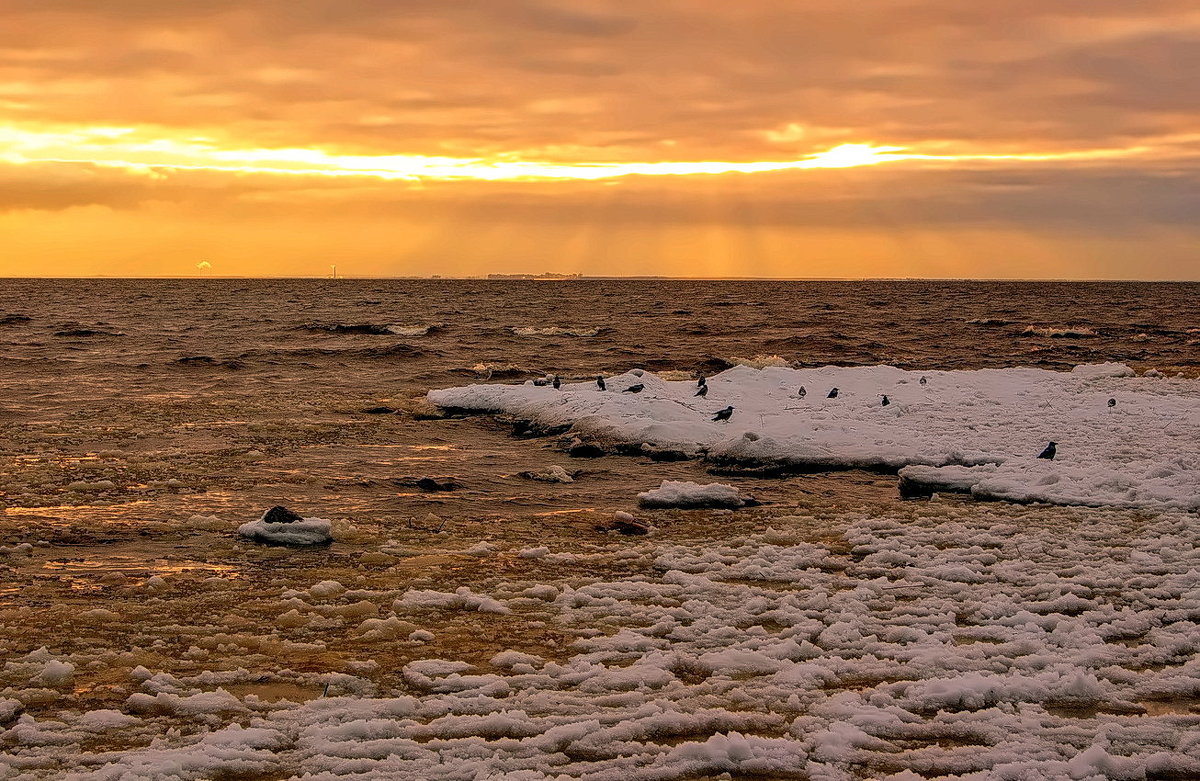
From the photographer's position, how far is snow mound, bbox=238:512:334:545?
9.03 metres

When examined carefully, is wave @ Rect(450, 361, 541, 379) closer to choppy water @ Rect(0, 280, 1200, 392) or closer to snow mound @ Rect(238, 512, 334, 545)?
choppy water @ Rect(0, 280, 1200, 392)

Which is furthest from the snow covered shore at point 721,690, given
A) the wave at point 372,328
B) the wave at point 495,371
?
the wave at point 372,328

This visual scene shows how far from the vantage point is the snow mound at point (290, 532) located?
9031 mm

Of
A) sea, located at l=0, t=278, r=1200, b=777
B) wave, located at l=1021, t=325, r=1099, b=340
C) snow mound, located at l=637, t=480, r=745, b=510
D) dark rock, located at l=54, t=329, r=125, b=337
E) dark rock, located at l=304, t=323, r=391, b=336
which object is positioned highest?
wave, located at l=1021, t=325, r=1099, b=340

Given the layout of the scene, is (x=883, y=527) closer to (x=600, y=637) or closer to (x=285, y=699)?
(x=600, y=637)

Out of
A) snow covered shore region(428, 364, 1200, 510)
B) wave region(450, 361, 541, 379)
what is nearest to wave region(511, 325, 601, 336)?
wave region(450, 361, 541, 379)

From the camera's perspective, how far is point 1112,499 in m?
10.7

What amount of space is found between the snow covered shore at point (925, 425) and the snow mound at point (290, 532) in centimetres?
605

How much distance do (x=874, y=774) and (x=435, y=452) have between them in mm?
10658

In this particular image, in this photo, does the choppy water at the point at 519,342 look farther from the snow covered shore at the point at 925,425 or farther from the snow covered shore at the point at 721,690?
the snow covered shore at the point at 721,690

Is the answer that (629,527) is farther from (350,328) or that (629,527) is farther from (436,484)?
(350,328)

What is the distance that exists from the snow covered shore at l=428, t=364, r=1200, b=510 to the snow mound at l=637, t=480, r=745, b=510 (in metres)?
2.29

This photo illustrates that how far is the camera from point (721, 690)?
5.69m

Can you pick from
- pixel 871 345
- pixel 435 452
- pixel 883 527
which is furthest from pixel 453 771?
pixel 871 345
